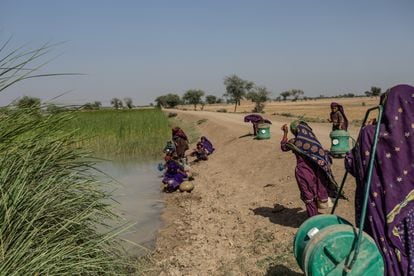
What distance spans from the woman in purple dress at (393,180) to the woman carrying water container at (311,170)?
264 cm

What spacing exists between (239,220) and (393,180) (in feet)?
16.0

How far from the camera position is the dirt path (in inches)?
221

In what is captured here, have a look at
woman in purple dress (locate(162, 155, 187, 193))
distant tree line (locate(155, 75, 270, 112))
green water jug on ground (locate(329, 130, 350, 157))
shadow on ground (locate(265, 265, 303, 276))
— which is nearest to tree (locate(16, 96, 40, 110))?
shadow on ground (locate(265, 265, 303, 276))

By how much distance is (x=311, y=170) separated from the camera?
5938 millimetres

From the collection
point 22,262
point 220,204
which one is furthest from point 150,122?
point 22,262

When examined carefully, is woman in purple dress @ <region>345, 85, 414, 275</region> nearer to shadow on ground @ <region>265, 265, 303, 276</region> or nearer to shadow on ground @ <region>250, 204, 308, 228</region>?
shadow on ground @ <region>265, 265, 303, 276</region>

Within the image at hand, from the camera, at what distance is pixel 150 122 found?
27844 millimetres

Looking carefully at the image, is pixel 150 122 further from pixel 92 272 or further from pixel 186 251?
pixel 92 272

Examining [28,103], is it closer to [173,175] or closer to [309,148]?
[309,148]

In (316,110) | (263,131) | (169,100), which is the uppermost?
(263,131)

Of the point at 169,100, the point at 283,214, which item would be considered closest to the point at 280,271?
the point at 283,214

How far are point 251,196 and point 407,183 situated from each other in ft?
21.2

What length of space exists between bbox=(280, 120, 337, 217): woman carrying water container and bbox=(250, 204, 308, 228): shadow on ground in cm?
83

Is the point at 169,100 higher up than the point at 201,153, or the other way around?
the point at 201,153
